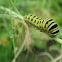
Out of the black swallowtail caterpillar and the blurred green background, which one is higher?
the blurred green background

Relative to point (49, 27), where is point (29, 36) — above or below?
above

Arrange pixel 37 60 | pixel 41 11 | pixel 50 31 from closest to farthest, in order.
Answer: pixel 50 31, pixel 37 60, pixel 41 11

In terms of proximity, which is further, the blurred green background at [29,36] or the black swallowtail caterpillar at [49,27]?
the blurred green background at [29,36]

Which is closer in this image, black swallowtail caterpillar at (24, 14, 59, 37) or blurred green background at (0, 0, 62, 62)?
black swallowtail caterpillar at (24, 14, 59, 37)

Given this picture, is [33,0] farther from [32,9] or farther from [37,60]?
[37,60]

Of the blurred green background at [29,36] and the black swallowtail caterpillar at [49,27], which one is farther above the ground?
the blurred green background at [29,36]

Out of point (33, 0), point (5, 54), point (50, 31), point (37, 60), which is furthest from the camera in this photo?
point (33, 0)

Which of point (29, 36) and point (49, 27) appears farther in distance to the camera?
point (29, 36)

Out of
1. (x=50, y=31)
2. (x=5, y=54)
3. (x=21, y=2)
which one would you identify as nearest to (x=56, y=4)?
(x=21, y=2)
